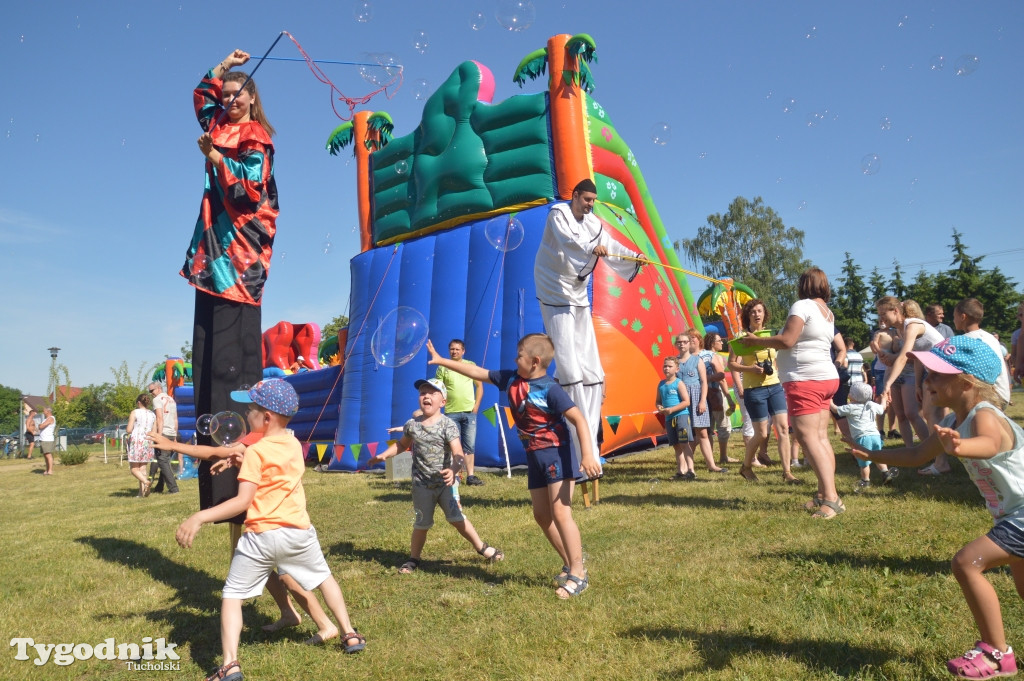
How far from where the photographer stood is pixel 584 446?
358 centimetres

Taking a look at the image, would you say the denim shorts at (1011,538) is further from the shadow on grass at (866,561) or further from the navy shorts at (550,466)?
the navy shorts at (550,466)

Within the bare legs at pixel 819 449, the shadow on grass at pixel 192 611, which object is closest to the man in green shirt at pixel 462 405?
the shadow on grass at pixel 192 611

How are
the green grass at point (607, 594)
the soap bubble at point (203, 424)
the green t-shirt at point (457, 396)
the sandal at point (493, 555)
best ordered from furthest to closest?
the green t-shirt at point (457, 396) < the sandal at point (493, 555) < the soap bubble at point (203, 424) < the green grass at point (607, 594)

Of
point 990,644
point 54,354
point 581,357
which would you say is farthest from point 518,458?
point 54,354

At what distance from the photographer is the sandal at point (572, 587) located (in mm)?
3544

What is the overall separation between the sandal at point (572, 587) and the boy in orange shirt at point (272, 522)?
40.7 inches

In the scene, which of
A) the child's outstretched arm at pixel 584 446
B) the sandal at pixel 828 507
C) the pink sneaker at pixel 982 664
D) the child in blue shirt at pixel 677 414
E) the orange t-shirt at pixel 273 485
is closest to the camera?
the pink sneaker at pixel 982 664

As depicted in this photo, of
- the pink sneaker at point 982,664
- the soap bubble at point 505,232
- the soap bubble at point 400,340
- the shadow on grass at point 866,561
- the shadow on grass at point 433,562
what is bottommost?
the shadow on grass at point 433,562

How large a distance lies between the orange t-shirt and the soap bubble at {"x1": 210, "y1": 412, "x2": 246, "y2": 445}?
0.39 meters

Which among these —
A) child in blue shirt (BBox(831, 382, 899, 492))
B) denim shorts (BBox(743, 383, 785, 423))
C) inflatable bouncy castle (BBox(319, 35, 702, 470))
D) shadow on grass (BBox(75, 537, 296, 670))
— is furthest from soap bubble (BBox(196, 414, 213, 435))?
inflatable bouncy castle (BBox(319, 35, 702, 470))

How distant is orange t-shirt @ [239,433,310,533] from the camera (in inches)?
120

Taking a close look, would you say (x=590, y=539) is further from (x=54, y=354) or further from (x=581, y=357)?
(x=54, y=354)

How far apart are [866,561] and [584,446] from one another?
64.7 inches

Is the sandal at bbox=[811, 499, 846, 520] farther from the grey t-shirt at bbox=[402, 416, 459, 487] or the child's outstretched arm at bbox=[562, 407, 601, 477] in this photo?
the grey t-shirt at bbox=[402, 416, 459, 487]
